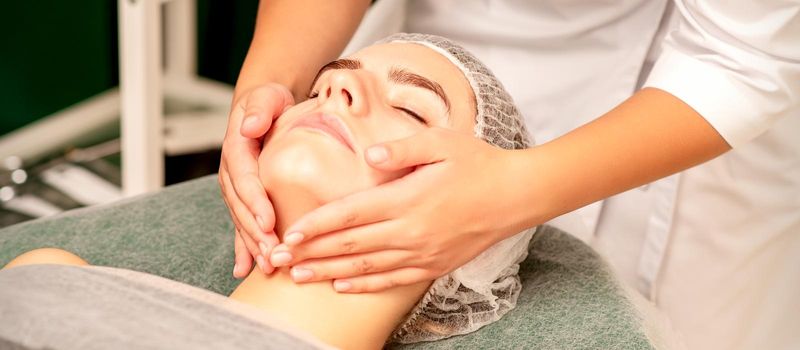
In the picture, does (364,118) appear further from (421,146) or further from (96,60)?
(96,60)

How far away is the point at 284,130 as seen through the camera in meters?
1.19

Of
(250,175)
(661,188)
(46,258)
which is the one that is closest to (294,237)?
(250,175)

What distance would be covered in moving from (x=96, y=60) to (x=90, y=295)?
229 cm

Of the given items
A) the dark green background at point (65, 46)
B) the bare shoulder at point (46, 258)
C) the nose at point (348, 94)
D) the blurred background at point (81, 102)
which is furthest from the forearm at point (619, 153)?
the dark green background at point (65, 46)

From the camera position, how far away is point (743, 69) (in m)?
1.19

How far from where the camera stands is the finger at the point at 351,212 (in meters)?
1.04

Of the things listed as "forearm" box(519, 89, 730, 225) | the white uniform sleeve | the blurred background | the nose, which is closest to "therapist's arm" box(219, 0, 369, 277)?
the nose

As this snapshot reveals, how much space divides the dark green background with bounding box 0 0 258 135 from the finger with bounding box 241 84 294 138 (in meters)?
1.93

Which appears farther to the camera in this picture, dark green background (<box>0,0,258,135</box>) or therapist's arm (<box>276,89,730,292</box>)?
dark green background (<box>0,0,258,135</box>)

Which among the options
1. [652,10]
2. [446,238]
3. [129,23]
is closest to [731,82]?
[652,10]

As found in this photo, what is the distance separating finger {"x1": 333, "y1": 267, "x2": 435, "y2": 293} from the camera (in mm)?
1114

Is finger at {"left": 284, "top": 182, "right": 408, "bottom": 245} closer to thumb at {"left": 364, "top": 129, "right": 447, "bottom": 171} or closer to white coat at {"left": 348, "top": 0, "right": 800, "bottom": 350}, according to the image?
thumb at {"left": 364, "top": 129, "right": 447, "bottom": 171}

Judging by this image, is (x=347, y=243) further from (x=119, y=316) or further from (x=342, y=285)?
(x=119, y=316)

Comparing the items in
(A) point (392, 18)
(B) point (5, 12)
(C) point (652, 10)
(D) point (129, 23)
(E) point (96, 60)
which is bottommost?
(E) point (96, 60)
